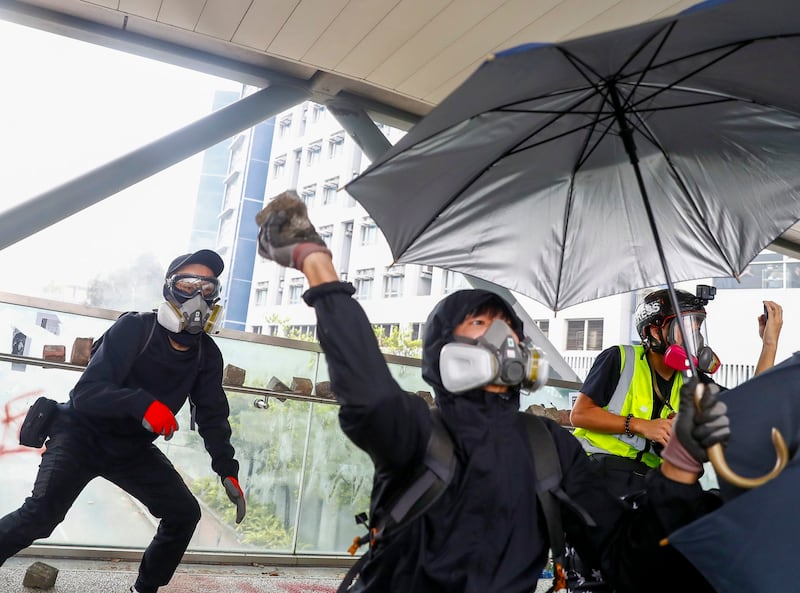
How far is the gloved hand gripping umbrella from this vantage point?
192 cm

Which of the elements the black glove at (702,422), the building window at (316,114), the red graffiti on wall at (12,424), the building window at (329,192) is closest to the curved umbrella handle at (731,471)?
the black glove at (702,422)

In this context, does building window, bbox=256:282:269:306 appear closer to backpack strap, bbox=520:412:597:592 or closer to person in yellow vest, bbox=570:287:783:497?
person in yellow vest, bbox=570:287:783:497

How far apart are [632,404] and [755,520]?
1.65 m

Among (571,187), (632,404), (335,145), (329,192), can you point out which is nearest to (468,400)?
(571,187)

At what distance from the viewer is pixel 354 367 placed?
4.94 feet

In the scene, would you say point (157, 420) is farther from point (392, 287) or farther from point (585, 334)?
point (392, 287)

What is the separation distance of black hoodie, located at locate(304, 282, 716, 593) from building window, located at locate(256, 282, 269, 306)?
5941cm

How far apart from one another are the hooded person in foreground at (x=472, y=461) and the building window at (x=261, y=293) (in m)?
59.4

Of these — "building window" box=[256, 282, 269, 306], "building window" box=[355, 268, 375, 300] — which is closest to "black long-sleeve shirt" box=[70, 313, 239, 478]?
"building window" box=[355, 268, 375, 300]

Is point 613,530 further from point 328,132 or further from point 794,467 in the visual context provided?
point 328,132

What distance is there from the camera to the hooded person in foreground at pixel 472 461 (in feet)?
5.00

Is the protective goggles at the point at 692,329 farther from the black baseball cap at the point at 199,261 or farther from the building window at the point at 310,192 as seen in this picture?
the building window at the point at 310,192

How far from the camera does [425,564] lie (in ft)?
5.65

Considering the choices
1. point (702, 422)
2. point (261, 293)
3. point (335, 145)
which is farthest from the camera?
point (261, 293)
